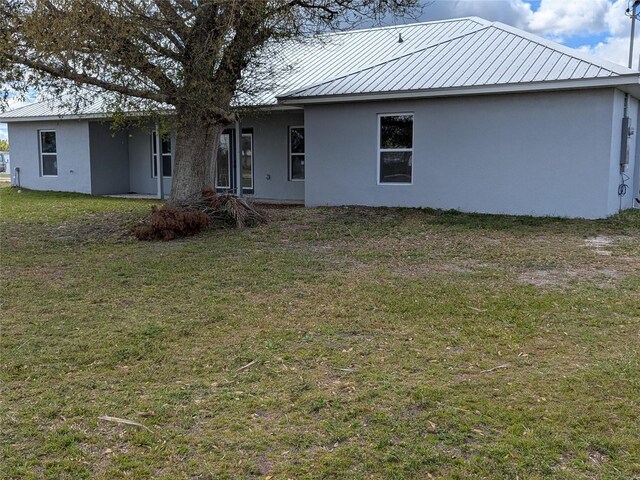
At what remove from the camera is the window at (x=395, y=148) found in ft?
42.3

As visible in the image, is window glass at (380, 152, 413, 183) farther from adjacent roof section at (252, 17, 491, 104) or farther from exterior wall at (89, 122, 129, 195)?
exterior wall at (89, 122, 129, 195)

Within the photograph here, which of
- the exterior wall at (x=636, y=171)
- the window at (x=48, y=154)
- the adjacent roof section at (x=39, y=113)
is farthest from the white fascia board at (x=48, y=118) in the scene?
the exterior wall at (x=636, y=171)

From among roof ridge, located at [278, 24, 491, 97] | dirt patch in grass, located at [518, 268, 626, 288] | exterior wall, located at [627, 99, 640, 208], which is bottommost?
dirt patch in grass, located at [518, 268, 626, 288]

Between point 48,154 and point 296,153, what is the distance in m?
9.83

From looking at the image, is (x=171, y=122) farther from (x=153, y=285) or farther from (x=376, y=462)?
(x=376, y=462)

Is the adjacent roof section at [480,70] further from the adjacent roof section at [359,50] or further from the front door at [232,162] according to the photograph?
the front door at [232,162]

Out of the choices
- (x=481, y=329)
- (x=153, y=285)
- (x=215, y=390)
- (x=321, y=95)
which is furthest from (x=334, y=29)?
(x=215, y=390)

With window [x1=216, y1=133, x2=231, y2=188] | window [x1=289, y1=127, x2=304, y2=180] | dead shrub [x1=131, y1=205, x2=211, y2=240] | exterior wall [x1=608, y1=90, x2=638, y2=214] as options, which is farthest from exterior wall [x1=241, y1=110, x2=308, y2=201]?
exterior wall [x1=608, y1=90, x2=638, y2=214]

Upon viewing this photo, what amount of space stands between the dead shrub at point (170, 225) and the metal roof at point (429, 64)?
2.98 meters

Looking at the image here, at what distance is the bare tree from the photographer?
346 inches

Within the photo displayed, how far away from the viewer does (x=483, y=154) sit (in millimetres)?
12102

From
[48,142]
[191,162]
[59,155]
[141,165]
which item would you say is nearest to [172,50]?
[191,162]

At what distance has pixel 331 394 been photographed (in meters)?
3.79

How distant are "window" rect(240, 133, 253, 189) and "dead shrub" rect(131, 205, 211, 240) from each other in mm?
7477
